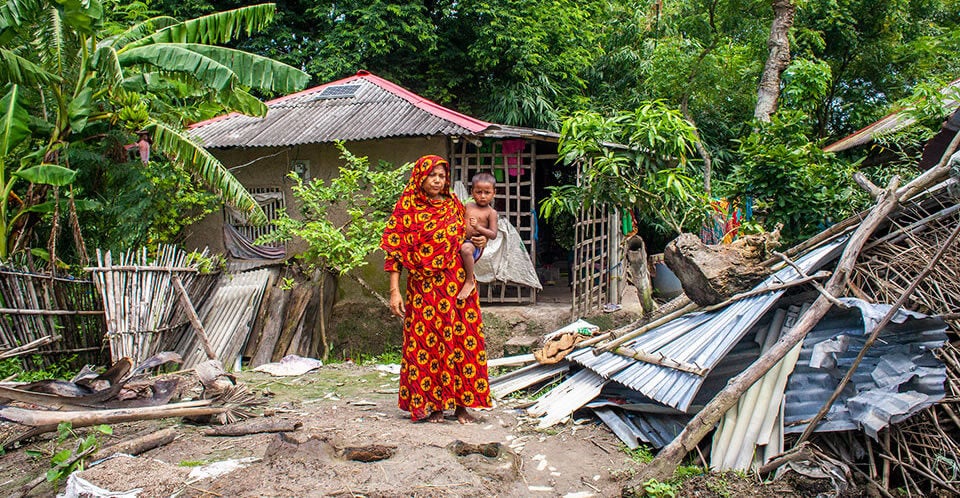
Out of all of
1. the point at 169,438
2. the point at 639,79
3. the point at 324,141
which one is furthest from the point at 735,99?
the point at 169,438

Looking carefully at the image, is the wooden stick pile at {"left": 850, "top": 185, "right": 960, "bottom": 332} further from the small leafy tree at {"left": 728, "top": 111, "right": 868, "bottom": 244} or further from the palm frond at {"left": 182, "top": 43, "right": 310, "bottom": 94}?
the palm frond at {"left": 182, "top": 43, "right": 310, "bottom": 94}

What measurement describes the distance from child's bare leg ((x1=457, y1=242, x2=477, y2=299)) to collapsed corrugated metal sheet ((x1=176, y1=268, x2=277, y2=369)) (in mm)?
4438

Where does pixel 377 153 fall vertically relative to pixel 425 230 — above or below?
above

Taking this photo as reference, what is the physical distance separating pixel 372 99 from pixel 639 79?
7.25 meters

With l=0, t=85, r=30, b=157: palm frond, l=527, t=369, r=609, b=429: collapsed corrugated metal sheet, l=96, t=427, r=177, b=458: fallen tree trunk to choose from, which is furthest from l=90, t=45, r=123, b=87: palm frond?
l=527, t=369, r=609, b=429: collapsed corrugated metal sheet

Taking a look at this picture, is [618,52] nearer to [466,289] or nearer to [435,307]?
[466,289]

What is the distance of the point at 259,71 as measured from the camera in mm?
7328

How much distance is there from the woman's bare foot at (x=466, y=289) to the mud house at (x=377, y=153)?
4298mm

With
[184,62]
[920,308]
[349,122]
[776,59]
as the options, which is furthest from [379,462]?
[776,59]

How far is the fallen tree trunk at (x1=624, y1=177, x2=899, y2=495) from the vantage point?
379 centimetres

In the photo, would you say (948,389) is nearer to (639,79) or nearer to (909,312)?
(909,312)

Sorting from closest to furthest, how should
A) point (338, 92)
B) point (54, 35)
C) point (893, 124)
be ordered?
point (54, 35) < point (893, 124) < point (338, 92)

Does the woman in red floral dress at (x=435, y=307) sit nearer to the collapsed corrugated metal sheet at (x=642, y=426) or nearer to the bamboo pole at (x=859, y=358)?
the collapsed corrugated metal sheet at (x=642, y=426)

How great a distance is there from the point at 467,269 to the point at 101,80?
198 inches
